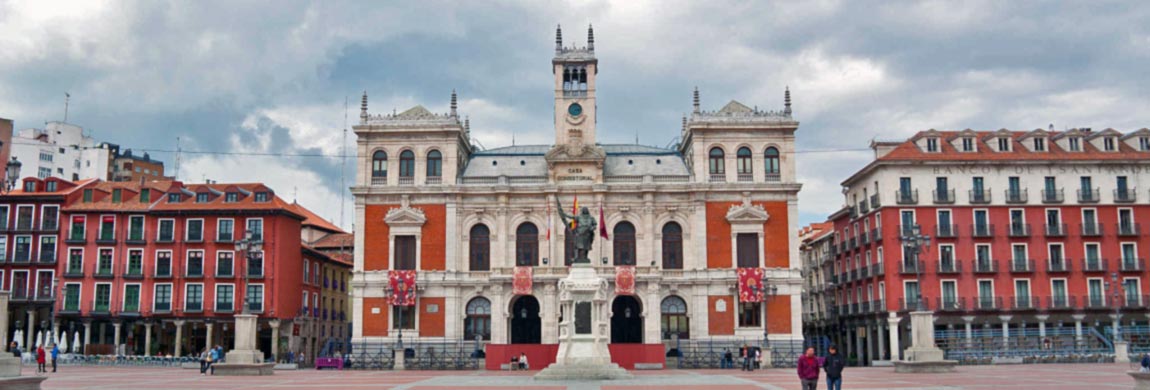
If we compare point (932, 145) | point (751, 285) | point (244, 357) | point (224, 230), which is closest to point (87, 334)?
point (224, 230)

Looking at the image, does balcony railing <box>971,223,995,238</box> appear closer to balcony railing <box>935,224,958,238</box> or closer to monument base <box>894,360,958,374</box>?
balcony railing <box>935,224,958,238</box>

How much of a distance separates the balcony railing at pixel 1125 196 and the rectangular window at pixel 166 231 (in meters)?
54.7

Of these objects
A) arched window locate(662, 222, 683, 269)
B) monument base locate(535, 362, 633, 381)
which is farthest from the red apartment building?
monument base locate(535, 362, 633, 381)

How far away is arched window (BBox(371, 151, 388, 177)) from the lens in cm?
5909

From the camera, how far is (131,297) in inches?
2398

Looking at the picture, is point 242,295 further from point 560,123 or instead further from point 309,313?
point 560,123

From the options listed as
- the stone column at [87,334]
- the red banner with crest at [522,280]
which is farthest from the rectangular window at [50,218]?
the red banner with crest at [522,280]

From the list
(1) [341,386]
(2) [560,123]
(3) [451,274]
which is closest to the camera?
(1) [341,386]

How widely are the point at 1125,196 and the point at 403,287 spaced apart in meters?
41.3

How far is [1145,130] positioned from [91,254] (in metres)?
63.0

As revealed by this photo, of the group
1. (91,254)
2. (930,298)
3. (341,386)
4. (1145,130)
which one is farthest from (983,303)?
(91,254)

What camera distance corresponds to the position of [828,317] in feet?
243

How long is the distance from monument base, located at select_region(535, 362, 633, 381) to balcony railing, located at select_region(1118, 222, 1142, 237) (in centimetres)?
3896

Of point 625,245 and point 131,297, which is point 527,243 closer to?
point 625,245
